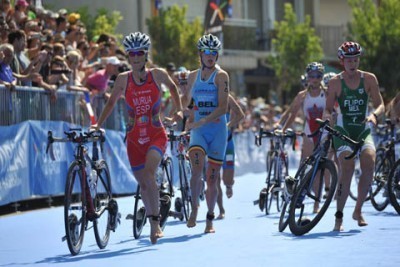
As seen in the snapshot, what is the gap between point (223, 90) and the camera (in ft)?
46.0

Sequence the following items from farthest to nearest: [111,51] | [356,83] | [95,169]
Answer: [111,51] < [356,83] < [95,169]

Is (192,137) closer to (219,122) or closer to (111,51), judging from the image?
(219,122)

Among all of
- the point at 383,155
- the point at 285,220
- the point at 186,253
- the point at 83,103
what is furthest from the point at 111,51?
the point at 186,253

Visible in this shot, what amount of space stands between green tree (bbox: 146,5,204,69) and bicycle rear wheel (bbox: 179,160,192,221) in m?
28.5

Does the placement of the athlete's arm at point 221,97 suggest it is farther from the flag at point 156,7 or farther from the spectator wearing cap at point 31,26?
the flag at point 156,7

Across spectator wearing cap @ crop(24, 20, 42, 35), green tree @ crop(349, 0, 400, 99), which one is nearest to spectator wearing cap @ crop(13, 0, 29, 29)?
spectator wearing cap @ crop(24, 20, 42, 35)

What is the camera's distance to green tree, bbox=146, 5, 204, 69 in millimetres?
43812

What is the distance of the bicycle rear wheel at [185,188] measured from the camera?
1504 cm

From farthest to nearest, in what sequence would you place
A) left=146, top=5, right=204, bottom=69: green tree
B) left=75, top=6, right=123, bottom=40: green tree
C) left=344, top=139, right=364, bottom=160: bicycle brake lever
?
left=146, top=5, right=204, bottom=69: green tree < left=75, top=6, right=123, bottom=40: green tree < left=344, top=139, right=364, bottom=160: bicycle brake lever

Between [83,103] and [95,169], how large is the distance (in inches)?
305

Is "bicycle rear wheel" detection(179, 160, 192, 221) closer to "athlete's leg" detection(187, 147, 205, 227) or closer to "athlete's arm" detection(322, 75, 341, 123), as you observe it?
"athlete's leg" detection(187, 147, 205, 227)

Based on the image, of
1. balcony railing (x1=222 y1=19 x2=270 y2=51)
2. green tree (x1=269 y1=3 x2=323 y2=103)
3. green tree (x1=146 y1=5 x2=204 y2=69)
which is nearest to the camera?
green tree (x1=146 y1=5 x2=204 y2=69)

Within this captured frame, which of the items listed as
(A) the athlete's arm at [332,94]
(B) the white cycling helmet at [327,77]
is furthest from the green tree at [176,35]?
(A) the athlete's arm at [332,94]

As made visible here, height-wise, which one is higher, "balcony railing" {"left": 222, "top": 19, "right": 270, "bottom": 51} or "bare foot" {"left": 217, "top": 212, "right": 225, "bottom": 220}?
"balcony railing" {"left": 222, "top": 19, "right": 270, "bottom": 51}
